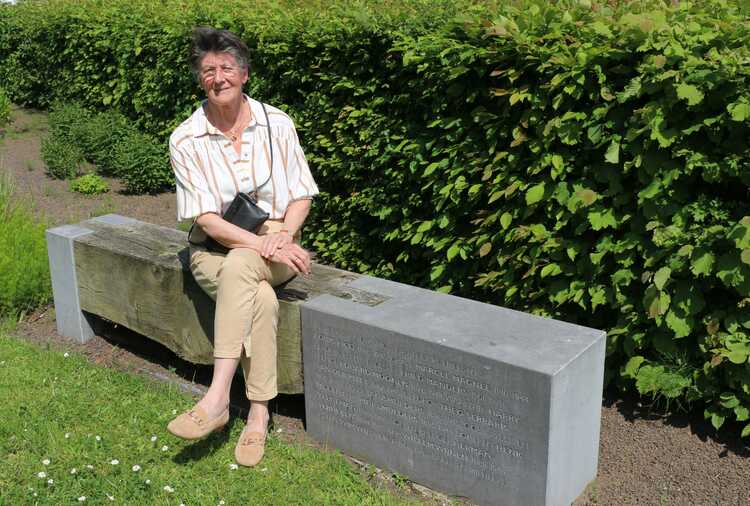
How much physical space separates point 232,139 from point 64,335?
2106 mm

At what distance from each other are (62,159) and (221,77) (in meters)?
5.85

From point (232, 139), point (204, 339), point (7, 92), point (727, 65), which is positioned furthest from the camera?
point (7, 92)

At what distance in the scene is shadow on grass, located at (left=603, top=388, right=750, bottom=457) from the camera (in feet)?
12.0

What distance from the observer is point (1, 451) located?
3656 mm

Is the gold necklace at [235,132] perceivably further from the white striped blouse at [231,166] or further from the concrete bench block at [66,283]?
the concrete bench block at [66,283]

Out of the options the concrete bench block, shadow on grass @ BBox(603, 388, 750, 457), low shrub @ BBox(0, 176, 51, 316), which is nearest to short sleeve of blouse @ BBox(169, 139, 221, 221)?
the concrete bench block

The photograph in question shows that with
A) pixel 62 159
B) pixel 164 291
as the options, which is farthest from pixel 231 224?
pixel 62 159

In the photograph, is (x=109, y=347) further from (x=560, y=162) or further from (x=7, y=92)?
(x=7, y=92)

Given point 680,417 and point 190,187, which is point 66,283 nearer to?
point 190,187

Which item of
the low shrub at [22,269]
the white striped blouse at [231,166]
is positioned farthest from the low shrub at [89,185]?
the white striped blouse at [231,166]

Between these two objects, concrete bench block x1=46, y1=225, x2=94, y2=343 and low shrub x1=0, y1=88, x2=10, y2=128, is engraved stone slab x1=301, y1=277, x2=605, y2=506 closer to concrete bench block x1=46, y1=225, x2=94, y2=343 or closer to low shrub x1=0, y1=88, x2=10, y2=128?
concrete bench block x1=46, y1=225, x2=94, y2=343

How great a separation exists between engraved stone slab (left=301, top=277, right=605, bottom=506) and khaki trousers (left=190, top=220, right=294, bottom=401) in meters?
0.17

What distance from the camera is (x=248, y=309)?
3531 millimetres

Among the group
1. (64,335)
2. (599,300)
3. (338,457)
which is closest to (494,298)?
(599,300)
